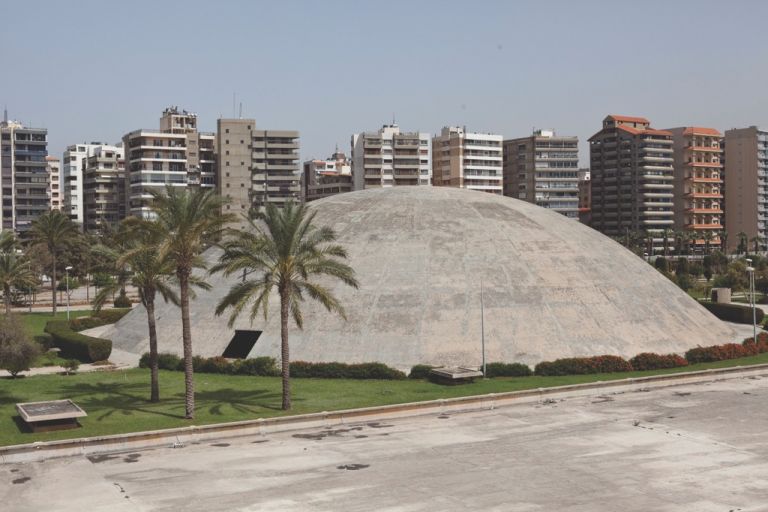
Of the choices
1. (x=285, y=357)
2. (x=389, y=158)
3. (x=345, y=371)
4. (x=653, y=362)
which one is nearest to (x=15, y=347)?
(x=285, y=357)

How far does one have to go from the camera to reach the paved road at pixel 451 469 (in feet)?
80.8

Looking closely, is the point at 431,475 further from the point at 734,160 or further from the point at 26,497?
the point at 734,160

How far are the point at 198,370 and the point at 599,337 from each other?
79.6 ft

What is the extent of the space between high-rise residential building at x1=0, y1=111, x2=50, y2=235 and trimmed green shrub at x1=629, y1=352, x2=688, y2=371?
142464 millimetres

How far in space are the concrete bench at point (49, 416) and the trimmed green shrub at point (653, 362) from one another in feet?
99.6

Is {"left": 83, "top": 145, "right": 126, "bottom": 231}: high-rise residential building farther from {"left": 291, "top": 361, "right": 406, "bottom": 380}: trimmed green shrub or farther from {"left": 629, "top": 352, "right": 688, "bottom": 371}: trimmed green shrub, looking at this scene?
{"left": 629, "top": 352, "right": 688, "bottom": 371}: trimmed green shrub

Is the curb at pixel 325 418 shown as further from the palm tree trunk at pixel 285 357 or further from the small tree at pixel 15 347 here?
the small tree at pixel 15 347

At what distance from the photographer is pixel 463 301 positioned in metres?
49.4

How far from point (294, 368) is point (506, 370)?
39.3 ft

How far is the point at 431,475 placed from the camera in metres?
27.6

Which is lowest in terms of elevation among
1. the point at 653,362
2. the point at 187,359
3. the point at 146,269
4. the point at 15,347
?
the point at 653,362

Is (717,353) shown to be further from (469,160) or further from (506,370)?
(469,160)

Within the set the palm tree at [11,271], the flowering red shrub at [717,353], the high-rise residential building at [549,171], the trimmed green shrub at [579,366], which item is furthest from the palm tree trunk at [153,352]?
the high-rise residential building at [549,171]

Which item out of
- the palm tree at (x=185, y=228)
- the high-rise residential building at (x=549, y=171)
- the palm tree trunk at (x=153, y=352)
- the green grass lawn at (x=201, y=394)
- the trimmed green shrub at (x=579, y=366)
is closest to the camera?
the green grass lawn at (x=201, y=394)
